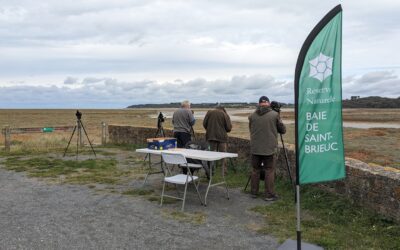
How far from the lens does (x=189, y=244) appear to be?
5.11m

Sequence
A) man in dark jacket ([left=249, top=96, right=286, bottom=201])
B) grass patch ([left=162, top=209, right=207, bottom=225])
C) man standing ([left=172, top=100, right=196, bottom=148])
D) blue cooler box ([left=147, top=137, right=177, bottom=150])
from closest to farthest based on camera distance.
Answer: grass patch ([left=162, top=209, right=207, bottom=225]) < man in dark jacket ([left=249, top=96, right=286, bottom=201]) < blue cooler box ([left=147, top=137, right=177, bottom=150]) < man standing ([left=172, top=100, right=196, bottom=148])

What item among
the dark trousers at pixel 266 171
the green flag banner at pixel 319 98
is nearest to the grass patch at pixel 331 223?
the dark trousers at pixel 266 171

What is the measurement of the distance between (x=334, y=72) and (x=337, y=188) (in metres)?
3.20

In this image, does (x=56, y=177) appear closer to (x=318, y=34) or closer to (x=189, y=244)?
(x=189, y=244)

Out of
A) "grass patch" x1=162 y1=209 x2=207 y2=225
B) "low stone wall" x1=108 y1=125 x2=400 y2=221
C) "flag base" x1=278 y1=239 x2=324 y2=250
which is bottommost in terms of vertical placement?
"grass patch" x1=162 y1=209 x2=207 y2=225

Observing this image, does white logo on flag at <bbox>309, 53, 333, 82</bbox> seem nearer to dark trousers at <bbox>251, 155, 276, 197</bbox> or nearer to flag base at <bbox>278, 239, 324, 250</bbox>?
flag base at <bbox>278, 239, 324, 250</bbox>

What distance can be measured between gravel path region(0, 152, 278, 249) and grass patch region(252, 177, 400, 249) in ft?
0.99

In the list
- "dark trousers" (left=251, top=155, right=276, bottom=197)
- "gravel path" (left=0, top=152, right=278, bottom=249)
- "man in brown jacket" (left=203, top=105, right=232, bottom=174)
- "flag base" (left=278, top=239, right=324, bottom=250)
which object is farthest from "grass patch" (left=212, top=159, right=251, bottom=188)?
"flag base" (left=278, top=239, right=324, bottom=250)

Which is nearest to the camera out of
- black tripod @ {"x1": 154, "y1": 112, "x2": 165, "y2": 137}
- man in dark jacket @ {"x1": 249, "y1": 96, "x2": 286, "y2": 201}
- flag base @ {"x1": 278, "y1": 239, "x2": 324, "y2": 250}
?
flag base @ {"x1": 278, "y1": 239, "x2": 324, "y2": 250}

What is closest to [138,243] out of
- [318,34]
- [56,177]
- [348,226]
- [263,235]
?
[263,235]

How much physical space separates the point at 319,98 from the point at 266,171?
3.32 meters

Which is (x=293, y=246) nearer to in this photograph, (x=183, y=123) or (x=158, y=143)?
(x=158, y=143)

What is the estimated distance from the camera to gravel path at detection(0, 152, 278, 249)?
16.9 ft

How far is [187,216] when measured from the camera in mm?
6371
